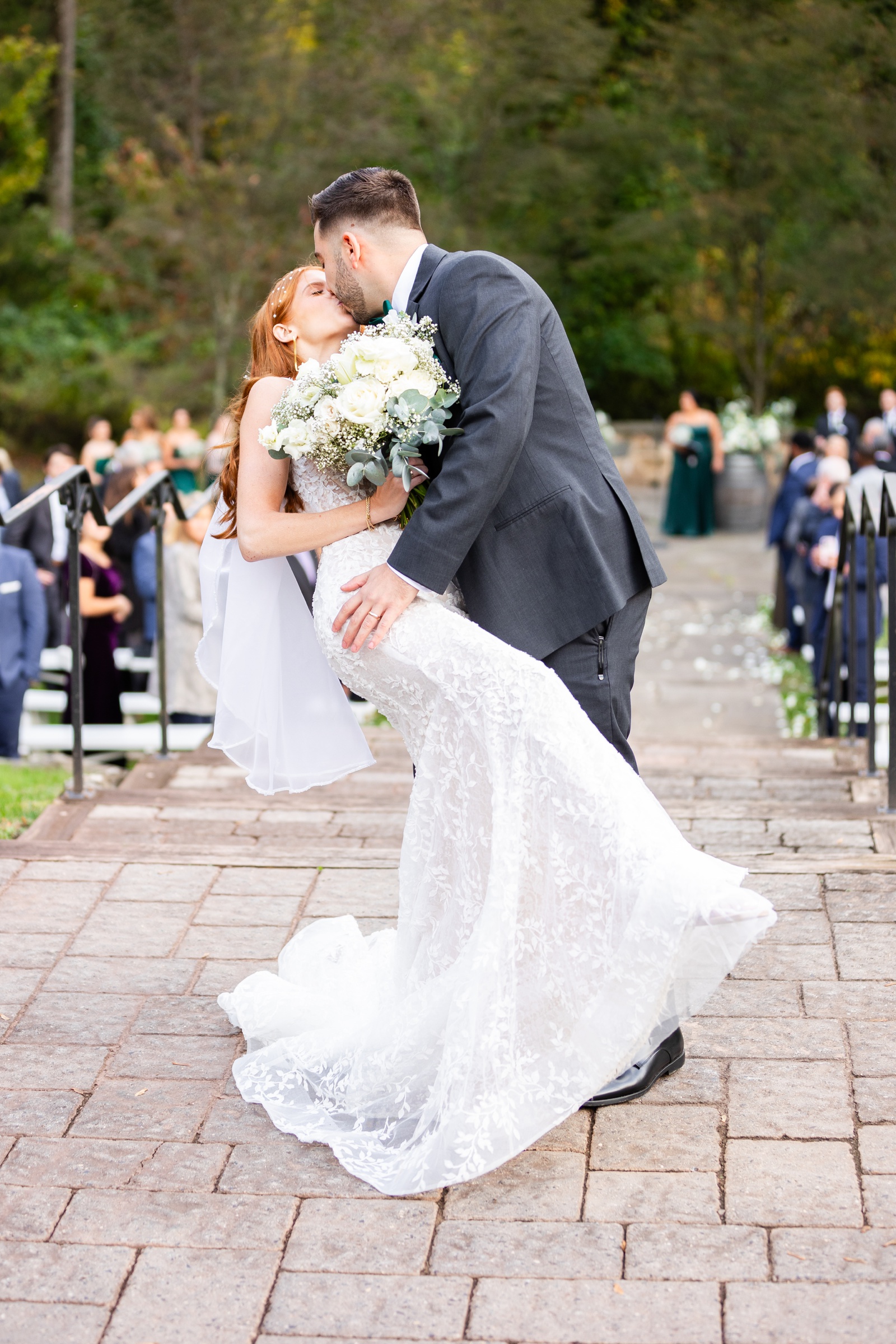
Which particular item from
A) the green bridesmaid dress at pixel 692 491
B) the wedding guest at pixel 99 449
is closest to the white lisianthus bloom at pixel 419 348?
the wedding guest at pixel 99 449

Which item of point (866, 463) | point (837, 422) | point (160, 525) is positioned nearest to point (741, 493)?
point (837, 422)

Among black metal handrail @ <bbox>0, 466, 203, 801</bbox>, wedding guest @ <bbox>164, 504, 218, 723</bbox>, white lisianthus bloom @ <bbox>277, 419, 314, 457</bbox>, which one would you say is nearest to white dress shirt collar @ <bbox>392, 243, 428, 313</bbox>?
white lisianthus bloom @ <bbox>277, 419, 314, 457</bbox>

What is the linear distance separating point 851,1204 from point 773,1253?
0.21 metres

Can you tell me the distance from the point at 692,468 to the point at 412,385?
50.1 feet

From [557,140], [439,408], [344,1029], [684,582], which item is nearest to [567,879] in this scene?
[344,1029]

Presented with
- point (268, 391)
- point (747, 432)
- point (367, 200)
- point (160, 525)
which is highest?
point (367, 200)

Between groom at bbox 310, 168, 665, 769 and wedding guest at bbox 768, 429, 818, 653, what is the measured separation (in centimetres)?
812

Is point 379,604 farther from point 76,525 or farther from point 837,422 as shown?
point 837,422

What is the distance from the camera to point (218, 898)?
4023 millimetres

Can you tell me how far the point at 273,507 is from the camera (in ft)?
9.96

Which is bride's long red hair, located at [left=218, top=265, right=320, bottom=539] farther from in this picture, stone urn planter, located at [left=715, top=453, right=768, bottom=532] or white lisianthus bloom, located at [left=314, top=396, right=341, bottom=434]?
stone urn planter, located at [left=715, top=453, right=768, bottom=532]

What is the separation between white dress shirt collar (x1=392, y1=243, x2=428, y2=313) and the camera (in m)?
2.95

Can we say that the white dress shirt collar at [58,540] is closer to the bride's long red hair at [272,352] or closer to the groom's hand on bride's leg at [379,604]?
the bride's long red hair at [272,352]

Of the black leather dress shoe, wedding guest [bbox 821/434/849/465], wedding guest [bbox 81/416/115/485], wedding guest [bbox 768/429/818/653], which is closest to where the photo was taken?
the black leather dress shoe
